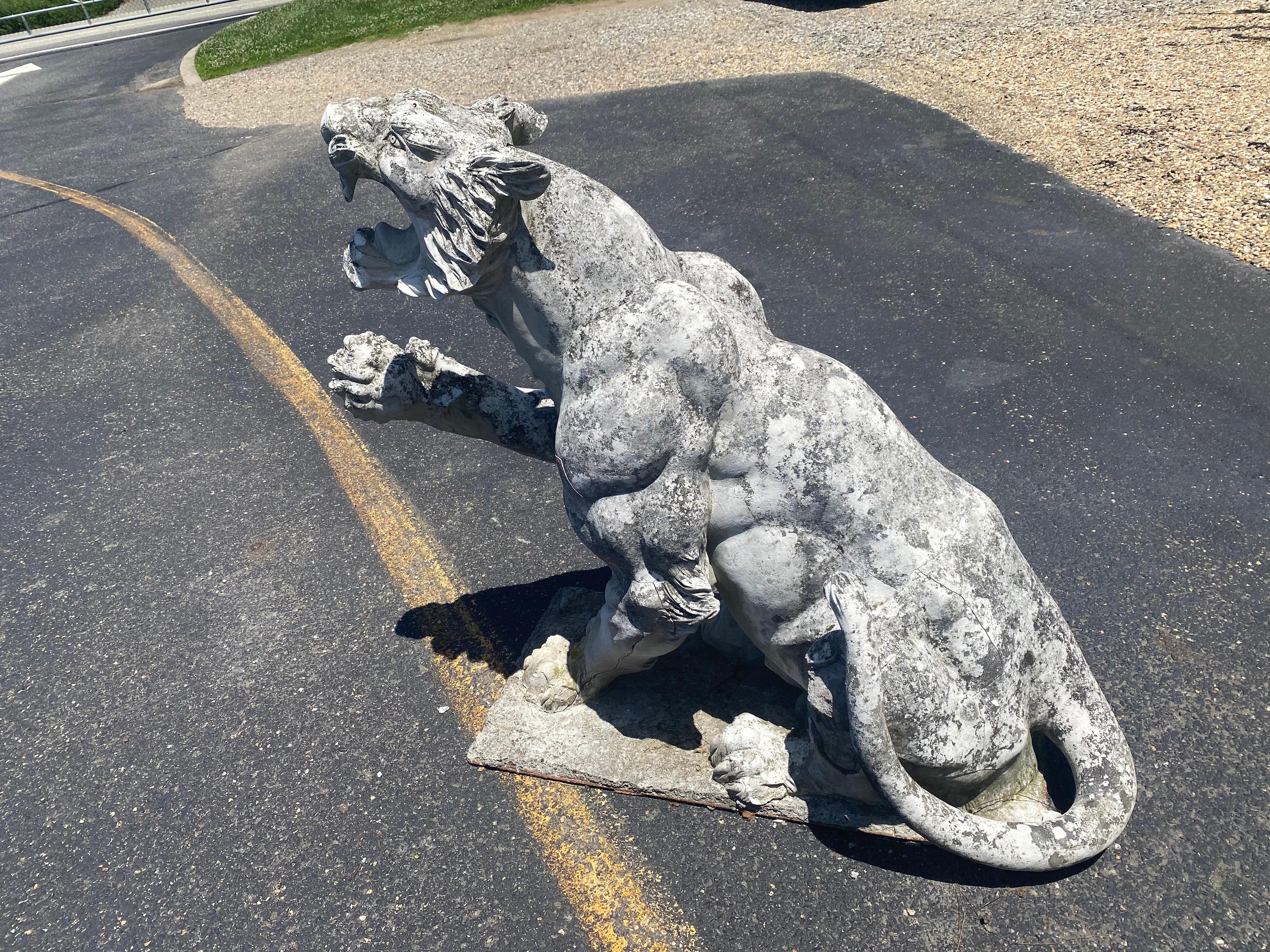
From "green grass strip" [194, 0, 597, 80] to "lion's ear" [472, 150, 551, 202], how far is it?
12.6 meters

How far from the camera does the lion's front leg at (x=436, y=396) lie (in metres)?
2.91

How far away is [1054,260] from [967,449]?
237 cm

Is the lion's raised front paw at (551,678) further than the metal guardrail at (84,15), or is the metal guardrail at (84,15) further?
the metal guardrail at (84,15)

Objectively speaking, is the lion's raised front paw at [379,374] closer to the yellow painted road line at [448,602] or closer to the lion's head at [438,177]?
the lion's head at [438,177]

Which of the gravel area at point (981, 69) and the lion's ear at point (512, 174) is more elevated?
the lion's ear at point (512, 174)

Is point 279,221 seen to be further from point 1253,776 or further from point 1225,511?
point 1253,776

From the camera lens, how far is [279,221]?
26.3 ft

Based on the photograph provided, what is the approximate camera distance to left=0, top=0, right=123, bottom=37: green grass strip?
17781 millimetres

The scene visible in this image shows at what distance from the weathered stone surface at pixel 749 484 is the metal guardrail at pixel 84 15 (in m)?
19.2

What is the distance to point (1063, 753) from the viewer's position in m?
2.85

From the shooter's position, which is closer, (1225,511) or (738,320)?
(738,320)

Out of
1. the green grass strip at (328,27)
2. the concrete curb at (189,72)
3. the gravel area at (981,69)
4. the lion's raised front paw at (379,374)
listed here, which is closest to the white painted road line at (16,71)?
the concrete curb at (189,72)

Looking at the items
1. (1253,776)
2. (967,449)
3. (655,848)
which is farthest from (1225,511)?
(655,848)

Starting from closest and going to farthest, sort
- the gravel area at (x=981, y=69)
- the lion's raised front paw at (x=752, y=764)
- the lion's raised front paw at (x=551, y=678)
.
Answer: the lion's raised front paw at (x=752, y=764) < the lion's raised front paw at (x=551, y=678) < the gravel area at (x=981, y=69)
